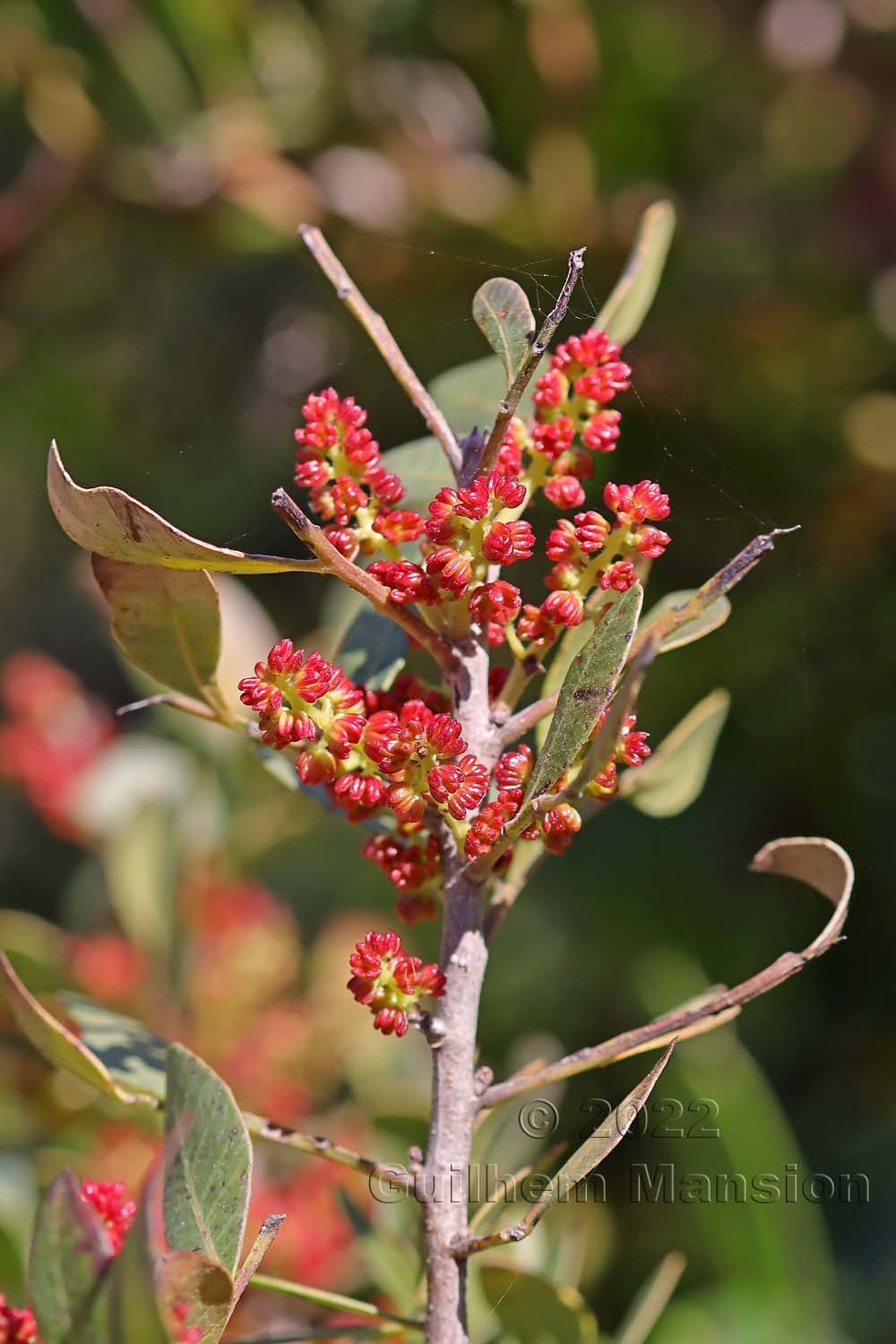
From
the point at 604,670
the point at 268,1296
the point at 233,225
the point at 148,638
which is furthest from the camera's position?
the point at 233,225

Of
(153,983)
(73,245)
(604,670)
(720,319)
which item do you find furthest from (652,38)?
(604,670)

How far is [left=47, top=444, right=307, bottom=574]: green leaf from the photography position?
1.62ft

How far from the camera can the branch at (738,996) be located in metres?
0.56

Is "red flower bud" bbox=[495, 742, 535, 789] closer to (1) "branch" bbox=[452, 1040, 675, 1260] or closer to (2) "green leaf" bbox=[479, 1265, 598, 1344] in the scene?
(1) "branch" bbox=[452, 1040, 675, 1260]

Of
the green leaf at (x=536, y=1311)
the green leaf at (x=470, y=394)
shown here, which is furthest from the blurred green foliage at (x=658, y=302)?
the green leaf at (x=470, y=394)

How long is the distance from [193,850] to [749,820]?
0.80 meters

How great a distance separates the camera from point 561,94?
160cm

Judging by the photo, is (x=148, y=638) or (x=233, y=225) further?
(x=233, y=225)

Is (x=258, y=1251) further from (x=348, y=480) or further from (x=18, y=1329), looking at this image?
(x=348, y=480)

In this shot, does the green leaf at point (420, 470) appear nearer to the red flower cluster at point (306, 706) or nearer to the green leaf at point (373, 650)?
the green leaf at point (373, 650)

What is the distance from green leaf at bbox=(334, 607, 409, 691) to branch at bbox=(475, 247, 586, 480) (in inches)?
6.2

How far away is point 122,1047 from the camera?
0.69 meters

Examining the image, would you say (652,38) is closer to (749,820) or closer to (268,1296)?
(749,820)

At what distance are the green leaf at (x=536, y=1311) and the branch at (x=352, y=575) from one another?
13.7 inches
